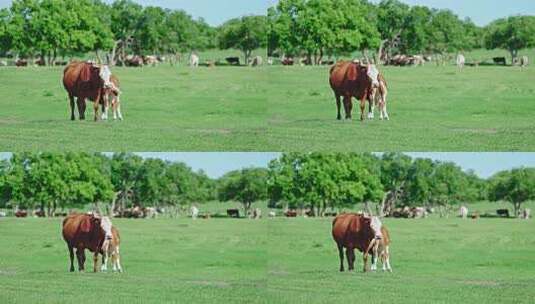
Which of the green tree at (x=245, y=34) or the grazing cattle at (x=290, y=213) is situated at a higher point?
the green tree at (x=245, y=34)

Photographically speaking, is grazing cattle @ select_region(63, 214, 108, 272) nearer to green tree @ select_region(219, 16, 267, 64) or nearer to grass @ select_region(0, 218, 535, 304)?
grass @ select_region(0, 218, 535, 304)

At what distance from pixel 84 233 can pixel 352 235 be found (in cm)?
253

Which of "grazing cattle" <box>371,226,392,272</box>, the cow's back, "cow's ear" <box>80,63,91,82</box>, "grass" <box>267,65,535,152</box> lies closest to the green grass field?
"grass" <box>267,65,535,152</box>

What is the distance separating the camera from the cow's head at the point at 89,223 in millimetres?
11039

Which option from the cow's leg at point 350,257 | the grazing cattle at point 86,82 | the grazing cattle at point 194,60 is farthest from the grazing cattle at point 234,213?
the grazing cattle at point 86,82

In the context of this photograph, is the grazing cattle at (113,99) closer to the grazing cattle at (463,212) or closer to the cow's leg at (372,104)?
the cow's leg at (372,104)

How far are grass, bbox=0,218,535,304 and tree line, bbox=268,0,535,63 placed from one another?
1.59 metres

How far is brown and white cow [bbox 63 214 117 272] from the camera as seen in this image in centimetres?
1104

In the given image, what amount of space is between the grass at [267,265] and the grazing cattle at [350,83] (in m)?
1.15

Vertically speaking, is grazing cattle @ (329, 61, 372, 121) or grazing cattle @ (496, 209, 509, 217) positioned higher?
grazing cattle @ (329, 61, 372, 121)

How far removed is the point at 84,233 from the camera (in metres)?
11.1

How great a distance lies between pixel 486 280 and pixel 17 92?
4.67 m

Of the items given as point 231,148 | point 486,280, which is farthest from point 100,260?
point 486,280

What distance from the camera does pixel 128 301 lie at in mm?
10656
